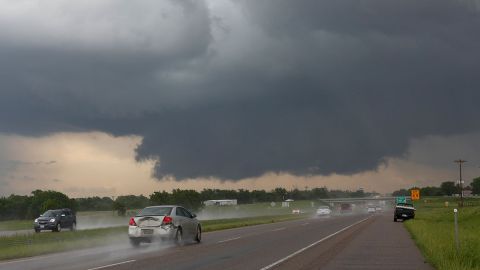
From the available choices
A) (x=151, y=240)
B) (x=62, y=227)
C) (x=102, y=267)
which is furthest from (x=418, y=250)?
(x=62, y=227)

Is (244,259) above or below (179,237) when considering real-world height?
below

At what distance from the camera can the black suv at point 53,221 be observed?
41969 millimetres

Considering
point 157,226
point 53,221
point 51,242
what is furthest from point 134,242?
point 53,221

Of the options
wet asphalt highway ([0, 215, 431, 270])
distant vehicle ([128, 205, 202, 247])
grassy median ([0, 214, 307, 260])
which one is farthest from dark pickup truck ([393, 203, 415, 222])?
distant vehicle ([128, 205, 202, 247])

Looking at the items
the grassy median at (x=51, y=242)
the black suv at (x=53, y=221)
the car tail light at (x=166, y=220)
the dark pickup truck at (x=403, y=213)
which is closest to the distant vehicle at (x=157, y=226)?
the car tail light at (x=166, y=220)

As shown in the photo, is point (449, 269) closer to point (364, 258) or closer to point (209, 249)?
point (364, 258)

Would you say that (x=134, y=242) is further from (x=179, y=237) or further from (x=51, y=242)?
(x=51, y=242)

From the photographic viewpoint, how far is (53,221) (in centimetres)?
4219

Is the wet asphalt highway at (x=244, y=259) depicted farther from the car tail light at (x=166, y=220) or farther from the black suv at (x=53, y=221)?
the black suv at (x=53, y=221)

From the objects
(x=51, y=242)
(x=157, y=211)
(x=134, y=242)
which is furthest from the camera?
(x=51, y=242)

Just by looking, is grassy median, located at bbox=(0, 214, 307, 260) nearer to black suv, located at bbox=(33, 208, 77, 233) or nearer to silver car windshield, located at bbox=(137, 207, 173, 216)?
silver car windshield, located at bbox=(137, 207, 173, 216)

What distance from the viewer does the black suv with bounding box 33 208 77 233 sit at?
41969mm

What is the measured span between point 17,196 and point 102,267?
110 meters

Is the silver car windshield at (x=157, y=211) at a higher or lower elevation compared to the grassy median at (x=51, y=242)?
higher
